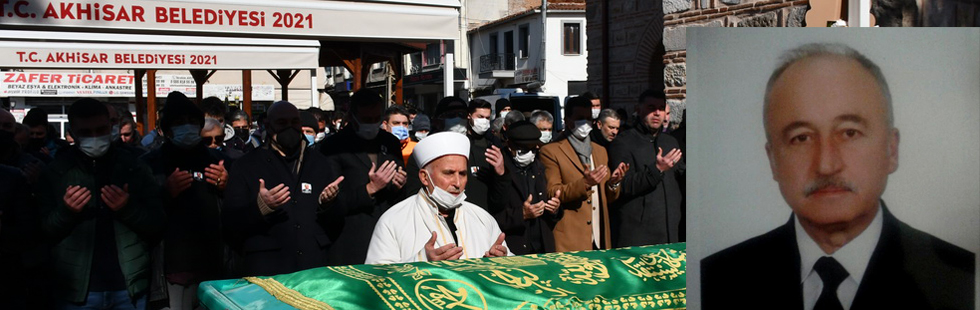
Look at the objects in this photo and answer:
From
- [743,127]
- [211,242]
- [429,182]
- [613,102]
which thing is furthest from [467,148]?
[613,102]

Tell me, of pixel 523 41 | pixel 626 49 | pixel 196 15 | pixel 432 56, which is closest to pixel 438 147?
pixel 196 15

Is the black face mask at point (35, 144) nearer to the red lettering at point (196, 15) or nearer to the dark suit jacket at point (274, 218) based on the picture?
the red lettering at point (196, 15)

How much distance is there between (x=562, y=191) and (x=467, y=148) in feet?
6.50

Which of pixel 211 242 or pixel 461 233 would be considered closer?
pixel 461 233

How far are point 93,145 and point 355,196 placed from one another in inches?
55.9

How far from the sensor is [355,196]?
17.3 feet

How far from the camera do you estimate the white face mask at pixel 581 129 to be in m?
6.59

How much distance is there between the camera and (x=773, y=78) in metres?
1.85

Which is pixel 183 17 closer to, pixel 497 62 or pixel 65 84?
pixel 65 84

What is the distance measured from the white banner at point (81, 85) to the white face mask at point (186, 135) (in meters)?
26.3

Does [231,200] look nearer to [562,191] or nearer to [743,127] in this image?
[562,191]

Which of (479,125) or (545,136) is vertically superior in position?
(479,125)

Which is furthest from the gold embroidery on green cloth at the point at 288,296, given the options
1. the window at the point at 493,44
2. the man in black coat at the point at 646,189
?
the window at the point at 493,44

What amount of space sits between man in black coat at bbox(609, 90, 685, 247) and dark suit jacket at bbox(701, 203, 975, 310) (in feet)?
14.5
